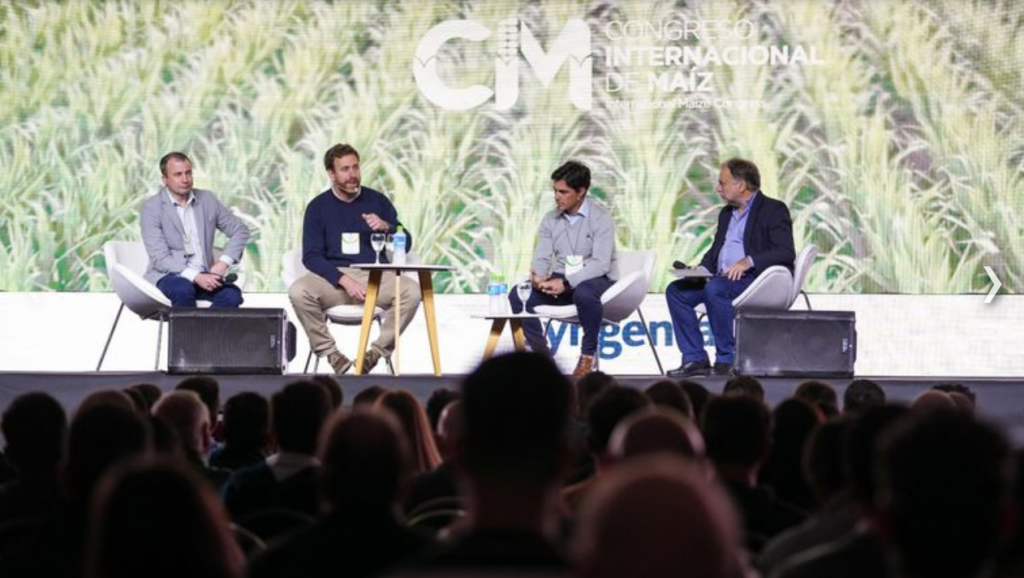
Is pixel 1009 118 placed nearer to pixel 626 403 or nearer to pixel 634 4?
pixel 634 4

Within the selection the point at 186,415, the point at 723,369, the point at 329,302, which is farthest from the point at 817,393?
the point at 329,302

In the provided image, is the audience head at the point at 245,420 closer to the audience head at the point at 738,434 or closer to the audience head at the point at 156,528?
the audience head at the point at 738,434

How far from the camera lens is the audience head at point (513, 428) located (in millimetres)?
1643

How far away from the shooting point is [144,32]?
10.2 metres

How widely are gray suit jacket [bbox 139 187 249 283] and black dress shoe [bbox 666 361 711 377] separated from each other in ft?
8.12

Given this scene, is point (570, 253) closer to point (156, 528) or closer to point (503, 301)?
point (503, 301)

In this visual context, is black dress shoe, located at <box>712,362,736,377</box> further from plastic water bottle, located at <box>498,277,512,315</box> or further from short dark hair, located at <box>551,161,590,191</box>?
short dark hair, located at <box>551,161,590,191</box>

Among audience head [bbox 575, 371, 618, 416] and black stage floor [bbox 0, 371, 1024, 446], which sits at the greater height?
audience head [bbox 575, 371, 618, 416]

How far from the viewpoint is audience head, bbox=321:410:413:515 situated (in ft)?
6.31

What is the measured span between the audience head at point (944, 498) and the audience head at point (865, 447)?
0.50m

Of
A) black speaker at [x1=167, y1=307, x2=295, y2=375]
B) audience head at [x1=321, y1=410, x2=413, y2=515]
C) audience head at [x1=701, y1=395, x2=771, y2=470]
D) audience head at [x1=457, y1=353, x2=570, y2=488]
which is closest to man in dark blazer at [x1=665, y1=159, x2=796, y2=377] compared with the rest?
black speaker at [x1=167, y1=307, x2=295, y2=375]

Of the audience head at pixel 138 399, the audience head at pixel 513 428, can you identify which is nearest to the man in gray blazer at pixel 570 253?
the audience head at pixel 138 399

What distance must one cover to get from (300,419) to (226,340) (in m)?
4.75

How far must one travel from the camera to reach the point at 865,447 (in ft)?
7.10
